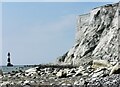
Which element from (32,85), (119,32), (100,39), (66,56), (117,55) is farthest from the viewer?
(66,56)

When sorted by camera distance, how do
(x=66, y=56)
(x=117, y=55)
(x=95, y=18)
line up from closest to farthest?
(x=117, y=55), (x=95, y=18), (x=66, y=56)

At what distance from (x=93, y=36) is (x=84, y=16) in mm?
11542

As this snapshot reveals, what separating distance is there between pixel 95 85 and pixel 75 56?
59.3 m

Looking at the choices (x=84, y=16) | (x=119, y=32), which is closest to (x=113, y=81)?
(x=119, y=32)

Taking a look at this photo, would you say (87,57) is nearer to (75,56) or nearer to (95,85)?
(75,56)

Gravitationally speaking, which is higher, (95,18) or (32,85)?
(95,18)

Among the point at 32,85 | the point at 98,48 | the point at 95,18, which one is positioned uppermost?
the point at 95,18

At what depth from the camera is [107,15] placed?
71.9 metres

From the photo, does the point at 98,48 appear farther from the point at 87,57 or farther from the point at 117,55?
the point at 117,55

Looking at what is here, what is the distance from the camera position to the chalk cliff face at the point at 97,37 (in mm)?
63250

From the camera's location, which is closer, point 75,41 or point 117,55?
point 117,55

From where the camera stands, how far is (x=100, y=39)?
225ft

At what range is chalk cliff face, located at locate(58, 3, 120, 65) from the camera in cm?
6325

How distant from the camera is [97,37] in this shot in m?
70.1
